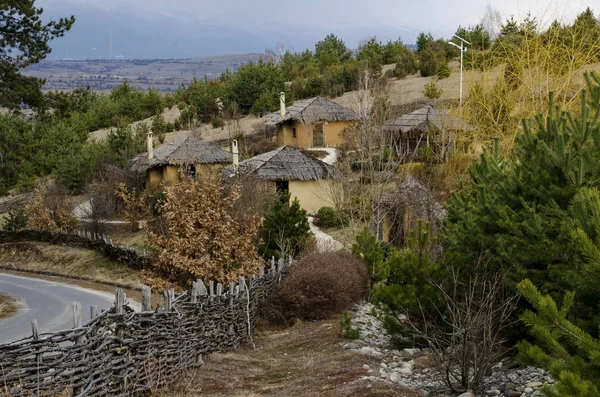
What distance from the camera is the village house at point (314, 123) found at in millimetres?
52281

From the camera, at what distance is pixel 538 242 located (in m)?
9.45

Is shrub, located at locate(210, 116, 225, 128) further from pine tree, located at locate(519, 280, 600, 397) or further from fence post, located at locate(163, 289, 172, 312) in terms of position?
pine tree, located at locate(519, 280, 600, 397)

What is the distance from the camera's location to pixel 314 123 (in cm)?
5241

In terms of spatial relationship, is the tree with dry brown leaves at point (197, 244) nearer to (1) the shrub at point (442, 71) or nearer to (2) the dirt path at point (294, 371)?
(2) the dirt path at point (294, 371)

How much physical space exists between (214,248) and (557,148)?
11322 mm

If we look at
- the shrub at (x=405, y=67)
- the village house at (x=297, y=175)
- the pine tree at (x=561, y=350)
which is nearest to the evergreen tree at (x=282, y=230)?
the village house at (x=297, y=175)

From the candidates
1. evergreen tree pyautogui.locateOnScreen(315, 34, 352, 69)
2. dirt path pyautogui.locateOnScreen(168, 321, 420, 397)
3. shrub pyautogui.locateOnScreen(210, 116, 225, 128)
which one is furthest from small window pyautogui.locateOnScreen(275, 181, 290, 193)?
evergreen tree pyautogui.locateOnScreen(315, 34, 352, 69)

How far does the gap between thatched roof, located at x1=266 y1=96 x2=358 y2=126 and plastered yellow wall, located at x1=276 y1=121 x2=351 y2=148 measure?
0.49 metres

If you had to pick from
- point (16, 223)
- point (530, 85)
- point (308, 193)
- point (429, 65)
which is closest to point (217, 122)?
point (429, 65)

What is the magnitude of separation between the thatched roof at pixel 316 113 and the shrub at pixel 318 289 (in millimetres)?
33897

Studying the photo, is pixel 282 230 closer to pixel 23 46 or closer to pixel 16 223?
pixel 23 46

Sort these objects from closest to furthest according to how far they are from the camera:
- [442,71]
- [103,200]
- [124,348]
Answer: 1. [124,348]
2. [103,200]
3. [442,71]

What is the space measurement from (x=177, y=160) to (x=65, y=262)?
400 inches

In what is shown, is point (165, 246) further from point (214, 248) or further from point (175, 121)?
point (175, 121)
